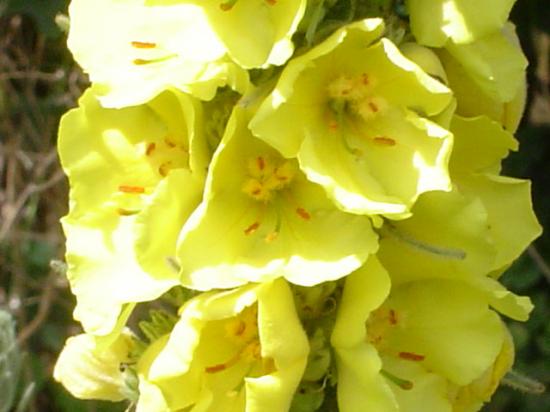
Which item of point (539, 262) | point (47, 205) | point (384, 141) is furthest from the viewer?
point (47, 205)

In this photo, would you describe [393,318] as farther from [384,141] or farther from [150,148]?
[150,148]

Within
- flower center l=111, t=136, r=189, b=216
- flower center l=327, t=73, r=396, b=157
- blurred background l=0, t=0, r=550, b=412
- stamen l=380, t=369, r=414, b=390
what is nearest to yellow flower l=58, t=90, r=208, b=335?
flower center l=111, t=136, r=189, b=216

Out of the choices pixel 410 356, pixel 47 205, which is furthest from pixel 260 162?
pixel 47 205

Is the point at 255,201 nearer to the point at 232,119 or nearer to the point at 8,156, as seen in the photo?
the point at 232,119

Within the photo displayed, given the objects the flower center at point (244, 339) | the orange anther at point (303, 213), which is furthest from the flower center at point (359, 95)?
the flower center at point (244, 339)

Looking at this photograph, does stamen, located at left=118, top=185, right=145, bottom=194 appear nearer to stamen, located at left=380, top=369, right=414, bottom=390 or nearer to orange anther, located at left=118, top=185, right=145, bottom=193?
orange anther, located at left=118, top=185, right=145, bottom=193

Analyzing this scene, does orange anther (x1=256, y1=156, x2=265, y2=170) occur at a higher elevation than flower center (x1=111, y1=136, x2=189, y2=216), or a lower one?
higher
